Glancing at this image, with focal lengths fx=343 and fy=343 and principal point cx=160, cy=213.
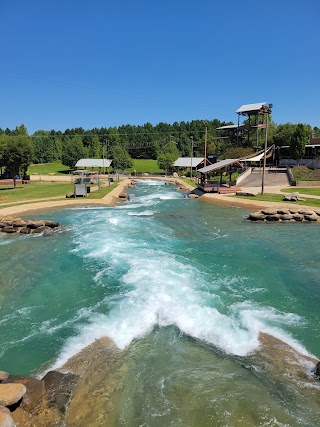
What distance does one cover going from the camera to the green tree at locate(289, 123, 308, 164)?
196 feet

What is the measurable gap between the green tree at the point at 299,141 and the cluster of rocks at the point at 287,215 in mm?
35024

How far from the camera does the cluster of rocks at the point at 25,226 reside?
2439cm

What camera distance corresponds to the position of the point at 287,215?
93.0 ft

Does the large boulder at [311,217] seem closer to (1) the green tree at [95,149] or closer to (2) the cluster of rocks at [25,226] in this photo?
(2) the cluster of rocks at [25,226]

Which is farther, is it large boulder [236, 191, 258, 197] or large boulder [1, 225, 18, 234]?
large boulder [236, 191, 258, 197]

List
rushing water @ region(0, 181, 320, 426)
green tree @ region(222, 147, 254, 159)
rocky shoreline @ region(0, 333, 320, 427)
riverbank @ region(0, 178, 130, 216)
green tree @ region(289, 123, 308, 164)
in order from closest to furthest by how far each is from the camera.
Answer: rocky shoreline @ region(0, 333, 320, 427), rushing water @ region(0, 181, 320, 426), riverbank @ region(0, 178, 130, 216), green tree @ region(289, 123, 308, 164), green tree @ region(222, 147, 254, 159)

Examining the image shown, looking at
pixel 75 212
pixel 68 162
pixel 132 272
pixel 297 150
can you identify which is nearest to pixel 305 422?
pixel 132 272

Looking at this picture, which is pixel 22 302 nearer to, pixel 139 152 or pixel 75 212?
pixel 75 212

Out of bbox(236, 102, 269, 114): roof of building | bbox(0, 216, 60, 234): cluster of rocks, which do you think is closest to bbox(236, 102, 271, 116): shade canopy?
bbox(236, 102, 269, 114): roof of building

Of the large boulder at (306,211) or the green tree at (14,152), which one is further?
the green tree at (14,152)

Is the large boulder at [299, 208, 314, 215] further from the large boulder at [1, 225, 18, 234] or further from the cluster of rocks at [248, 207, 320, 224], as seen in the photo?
the large boulder at [1, 225, 18, 234]

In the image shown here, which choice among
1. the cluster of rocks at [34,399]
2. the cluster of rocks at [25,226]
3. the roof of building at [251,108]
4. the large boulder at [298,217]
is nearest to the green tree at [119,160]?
the roof of building at [251,108]

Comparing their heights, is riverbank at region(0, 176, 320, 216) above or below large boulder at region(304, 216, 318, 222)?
above

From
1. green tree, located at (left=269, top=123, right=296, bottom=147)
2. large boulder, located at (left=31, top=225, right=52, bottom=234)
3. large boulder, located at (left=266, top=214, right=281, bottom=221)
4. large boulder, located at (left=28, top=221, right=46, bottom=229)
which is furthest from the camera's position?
green tree, located at (left=269, top=123, right=296, bottom=147)
